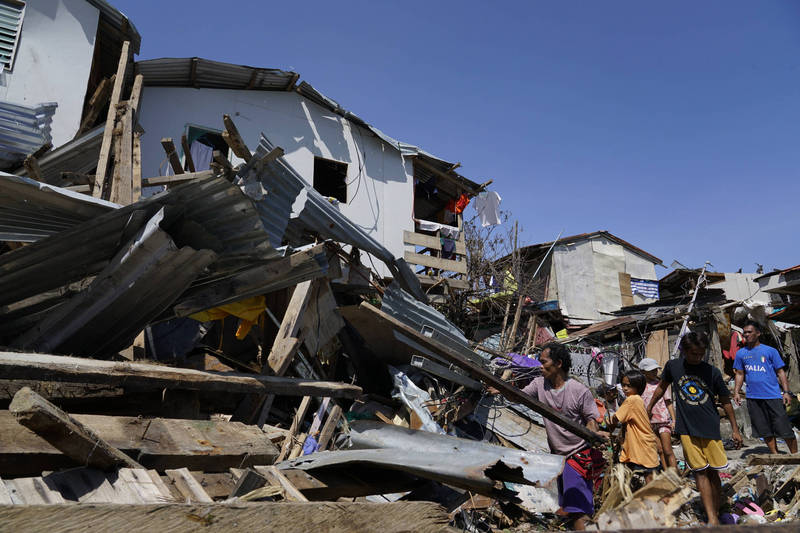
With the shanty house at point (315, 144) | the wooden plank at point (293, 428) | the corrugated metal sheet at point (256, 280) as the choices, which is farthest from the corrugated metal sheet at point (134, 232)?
the shanty house at point (315, 144)

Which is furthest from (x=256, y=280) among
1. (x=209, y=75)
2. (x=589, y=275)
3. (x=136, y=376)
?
(x=589, y=275)

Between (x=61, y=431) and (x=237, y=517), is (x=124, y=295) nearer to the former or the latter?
(x=61, y=431)

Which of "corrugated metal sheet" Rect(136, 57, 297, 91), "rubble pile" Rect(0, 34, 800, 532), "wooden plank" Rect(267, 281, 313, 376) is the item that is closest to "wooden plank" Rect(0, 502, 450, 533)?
"rubble pile" Rect(0, 34, 800, 532)

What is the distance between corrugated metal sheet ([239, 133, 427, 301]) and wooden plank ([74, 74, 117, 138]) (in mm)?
4259

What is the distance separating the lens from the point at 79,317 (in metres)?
3.77

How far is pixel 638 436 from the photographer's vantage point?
5852 mm

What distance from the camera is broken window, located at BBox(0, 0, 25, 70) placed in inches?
356

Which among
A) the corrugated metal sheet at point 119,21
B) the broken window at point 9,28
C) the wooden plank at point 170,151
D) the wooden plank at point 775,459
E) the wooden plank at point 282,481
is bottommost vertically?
the wooden plank at point 775,459

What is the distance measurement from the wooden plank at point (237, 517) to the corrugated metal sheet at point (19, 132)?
8677 mm

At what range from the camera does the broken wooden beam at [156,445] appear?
2.35m

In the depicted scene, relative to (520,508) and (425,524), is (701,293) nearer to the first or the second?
(520,508)

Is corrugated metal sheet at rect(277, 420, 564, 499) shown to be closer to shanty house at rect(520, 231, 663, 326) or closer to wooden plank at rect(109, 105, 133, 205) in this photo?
wooden plank at rect(109, 105, 133, 205)

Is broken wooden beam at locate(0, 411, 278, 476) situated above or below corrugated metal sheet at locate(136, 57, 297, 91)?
below

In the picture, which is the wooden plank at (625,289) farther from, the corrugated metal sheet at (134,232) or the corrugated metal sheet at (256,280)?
the corrugated metal sheet at (134,232)
